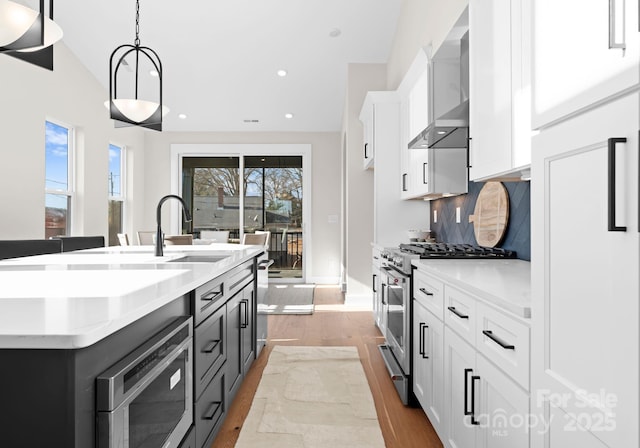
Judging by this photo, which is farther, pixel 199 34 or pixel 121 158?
pixel 121 158

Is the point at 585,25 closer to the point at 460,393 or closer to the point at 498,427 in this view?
the point at 498,427

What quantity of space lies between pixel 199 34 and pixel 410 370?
186 inches

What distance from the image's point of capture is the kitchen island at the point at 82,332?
0.85 meters

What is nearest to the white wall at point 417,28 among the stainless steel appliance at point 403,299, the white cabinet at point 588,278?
the stainless steel appliance at point 403,299

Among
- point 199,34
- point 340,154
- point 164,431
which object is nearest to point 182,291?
point 164,431

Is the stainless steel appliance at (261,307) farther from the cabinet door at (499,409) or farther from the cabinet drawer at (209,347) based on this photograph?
the cabinet door at (499,409)

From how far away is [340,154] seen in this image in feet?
25.0

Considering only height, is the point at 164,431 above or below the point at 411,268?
below

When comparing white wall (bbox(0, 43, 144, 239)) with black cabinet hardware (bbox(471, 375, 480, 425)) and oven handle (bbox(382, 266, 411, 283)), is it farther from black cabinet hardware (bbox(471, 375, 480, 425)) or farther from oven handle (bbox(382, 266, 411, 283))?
black cabinet hardware (bbox(471, 375, 480, 425))

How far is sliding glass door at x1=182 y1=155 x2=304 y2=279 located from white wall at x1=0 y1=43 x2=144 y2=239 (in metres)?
1.64

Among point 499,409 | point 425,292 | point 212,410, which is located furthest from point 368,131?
point 499,409

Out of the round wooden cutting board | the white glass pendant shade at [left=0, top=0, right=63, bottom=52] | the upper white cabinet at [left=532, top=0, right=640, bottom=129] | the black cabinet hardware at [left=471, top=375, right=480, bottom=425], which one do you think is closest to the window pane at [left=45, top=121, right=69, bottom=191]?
the white glass pendant shade at [left=0, top=0, right=63, bottom=52]

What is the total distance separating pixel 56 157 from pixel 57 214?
758 millimetres

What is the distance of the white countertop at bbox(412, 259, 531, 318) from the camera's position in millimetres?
1248
